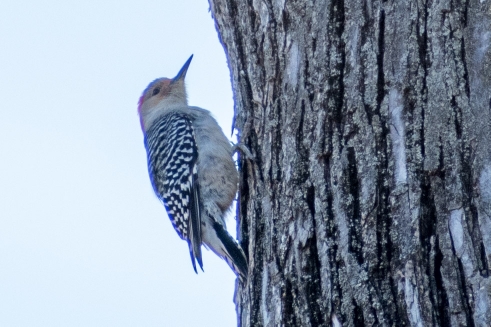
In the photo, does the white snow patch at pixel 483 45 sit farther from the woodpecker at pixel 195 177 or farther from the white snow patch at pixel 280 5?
the woodpecker at pixel 195 177

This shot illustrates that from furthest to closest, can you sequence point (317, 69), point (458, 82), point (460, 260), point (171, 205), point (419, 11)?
point (171, 205), point (317, 69), point (419, 11), point (458, 82), point (460, 260)

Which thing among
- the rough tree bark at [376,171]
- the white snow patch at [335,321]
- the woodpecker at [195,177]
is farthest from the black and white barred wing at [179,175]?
the white snow patch at [335,321]

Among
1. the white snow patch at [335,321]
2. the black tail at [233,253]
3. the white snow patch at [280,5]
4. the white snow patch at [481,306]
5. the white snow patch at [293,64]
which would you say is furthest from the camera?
the black tail at [233,253]

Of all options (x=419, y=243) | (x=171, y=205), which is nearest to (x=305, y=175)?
(x=419, y=243)

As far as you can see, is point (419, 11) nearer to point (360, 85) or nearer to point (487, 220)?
point (360, 85)

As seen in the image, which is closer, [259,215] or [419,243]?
[419,243]

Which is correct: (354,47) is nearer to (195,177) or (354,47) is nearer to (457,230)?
(457,230)

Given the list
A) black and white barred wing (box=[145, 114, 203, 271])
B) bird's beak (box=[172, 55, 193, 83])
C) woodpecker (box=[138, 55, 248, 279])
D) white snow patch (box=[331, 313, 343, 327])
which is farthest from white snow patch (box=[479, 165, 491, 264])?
bird's beak (box=[172, 55, 193, 83])
